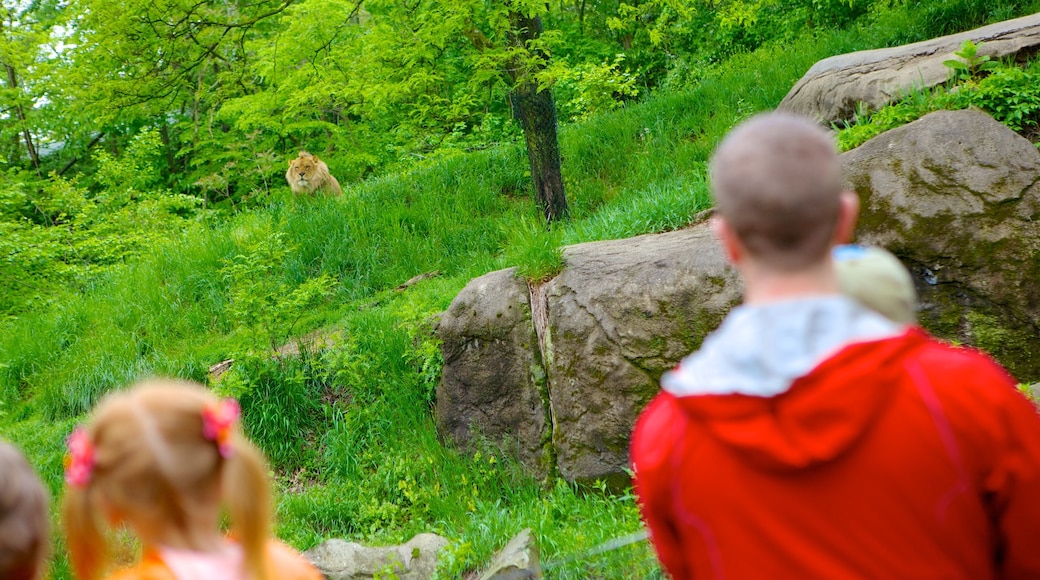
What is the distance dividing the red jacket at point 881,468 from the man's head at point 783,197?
0.21 m

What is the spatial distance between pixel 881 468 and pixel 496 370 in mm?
5898

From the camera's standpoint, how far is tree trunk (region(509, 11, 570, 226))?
33.4 ft

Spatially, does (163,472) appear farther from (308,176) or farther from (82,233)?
(82,233)

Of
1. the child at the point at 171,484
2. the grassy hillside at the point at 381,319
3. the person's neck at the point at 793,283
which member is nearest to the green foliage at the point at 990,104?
the grassy hillside at the point at 381,319

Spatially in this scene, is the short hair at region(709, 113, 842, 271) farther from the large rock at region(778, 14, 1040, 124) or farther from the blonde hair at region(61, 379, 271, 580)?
the large rock at region(778, 14, 1040, 124)

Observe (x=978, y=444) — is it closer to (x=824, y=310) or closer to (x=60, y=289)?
(x=824, y=310)

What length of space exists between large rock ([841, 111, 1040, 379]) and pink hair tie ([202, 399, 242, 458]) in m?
5.25

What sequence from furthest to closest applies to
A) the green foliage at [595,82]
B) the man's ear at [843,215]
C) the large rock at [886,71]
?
the green foliage at [595,82] → the large rock at [886,71] → the man's ear at [843,215]

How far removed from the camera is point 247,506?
1.90m

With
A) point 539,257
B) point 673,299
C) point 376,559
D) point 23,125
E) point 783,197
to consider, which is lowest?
point 376,559

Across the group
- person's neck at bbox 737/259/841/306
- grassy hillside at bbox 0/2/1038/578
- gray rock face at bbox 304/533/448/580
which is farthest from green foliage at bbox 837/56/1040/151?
person's neck at bbox 737/259/841/306

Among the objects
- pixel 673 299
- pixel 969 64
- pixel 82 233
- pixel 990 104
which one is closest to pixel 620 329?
pixel 673 299

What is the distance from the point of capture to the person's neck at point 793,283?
164cm

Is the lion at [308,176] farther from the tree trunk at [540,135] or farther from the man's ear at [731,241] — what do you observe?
the man's ear at [731,241]
